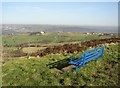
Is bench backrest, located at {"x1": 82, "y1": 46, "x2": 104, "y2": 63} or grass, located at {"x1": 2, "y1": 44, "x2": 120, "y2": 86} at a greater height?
bench backrest, located at {"x1": 82, "y1": 46, "x2": 104, "y2": 63}

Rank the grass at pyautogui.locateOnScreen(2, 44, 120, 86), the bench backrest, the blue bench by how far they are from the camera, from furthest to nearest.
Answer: the bench backrest → the blue bench → the grass at pyautogui.locateOnScreen(2, 44, 120, 86)

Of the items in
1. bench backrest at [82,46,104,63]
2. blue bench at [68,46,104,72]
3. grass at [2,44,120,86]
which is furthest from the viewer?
bench backrest at [82,46,104,63]

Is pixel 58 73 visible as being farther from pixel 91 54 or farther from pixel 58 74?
pixel 91 54

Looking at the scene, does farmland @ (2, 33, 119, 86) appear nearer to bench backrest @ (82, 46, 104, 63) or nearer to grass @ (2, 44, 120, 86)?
grass @ (2, 44, 120, 86)

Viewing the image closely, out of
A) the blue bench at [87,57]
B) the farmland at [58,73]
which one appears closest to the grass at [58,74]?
the farmland at [58,73]

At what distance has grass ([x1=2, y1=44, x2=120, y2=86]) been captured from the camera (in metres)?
15.9

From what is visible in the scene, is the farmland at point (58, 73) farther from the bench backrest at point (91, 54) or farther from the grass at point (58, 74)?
the bench backrest at point (91, 54)

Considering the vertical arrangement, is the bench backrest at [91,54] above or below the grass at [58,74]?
above

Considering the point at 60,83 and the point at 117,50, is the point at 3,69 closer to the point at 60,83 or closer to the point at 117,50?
the point at 60,83

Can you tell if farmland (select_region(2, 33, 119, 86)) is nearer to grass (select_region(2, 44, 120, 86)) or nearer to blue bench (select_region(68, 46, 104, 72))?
grass (select_region(2, 44, 120, 86))

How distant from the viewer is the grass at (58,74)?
15945 millimetres

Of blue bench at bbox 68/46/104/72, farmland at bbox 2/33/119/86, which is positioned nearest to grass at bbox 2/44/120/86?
farmland at bbox 2/33/119/86

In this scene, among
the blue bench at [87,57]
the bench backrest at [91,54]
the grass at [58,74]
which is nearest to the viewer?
the grass at [58,74]

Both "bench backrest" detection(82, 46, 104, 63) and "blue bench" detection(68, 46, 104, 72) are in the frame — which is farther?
"bench backrest" detection(82, 46, 104, 63)
